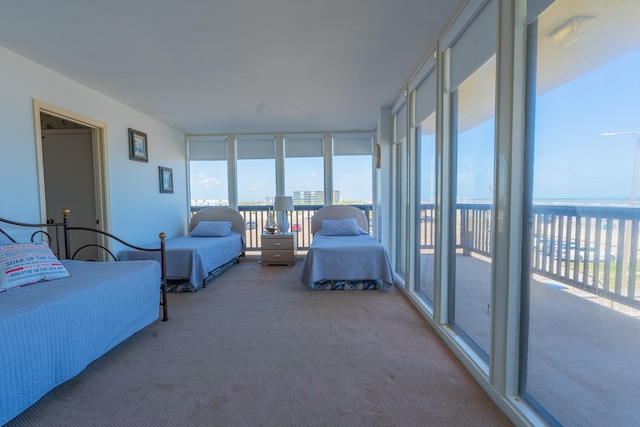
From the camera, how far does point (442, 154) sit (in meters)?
2.35

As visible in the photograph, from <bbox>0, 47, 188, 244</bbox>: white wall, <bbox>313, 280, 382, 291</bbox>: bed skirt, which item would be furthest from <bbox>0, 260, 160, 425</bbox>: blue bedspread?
<bbox>313, 280, 382, 291</bbox>: bed skirt

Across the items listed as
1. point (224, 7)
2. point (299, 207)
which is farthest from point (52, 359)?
point (299, 207)

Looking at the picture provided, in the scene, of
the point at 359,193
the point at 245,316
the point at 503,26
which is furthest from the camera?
the point at 359,193

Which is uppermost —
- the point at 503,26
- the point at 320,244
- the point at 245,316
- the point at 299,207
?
the point at 503,26

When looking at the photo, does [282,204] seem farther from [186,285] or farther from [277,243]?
[186,285]

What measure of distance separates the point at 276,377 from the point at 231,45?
2510 millimetres

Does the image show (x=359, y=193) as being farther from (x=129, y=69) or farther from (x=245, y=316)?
(x=129, y=69)

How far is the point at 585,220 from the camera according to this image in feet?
3.91

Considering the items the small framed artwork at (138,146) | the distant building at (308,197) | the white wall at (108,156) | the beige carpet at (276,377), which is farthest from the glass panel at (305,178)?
the beige carpet at (276,377)

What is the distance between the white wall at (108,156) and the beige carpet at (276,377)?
5.32 feet

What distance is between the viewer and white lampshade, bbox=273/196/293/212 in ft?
17.1

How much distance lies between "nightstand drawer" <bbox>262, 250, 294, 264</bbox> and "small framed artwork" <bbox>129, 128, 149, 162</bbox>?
2304 mm

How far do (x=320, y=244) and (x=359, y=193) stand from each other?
6.57 ft

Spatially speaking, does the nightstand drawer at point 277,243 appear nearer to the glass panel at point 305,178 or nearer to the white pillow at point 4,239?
the glass panel at point 305,178
